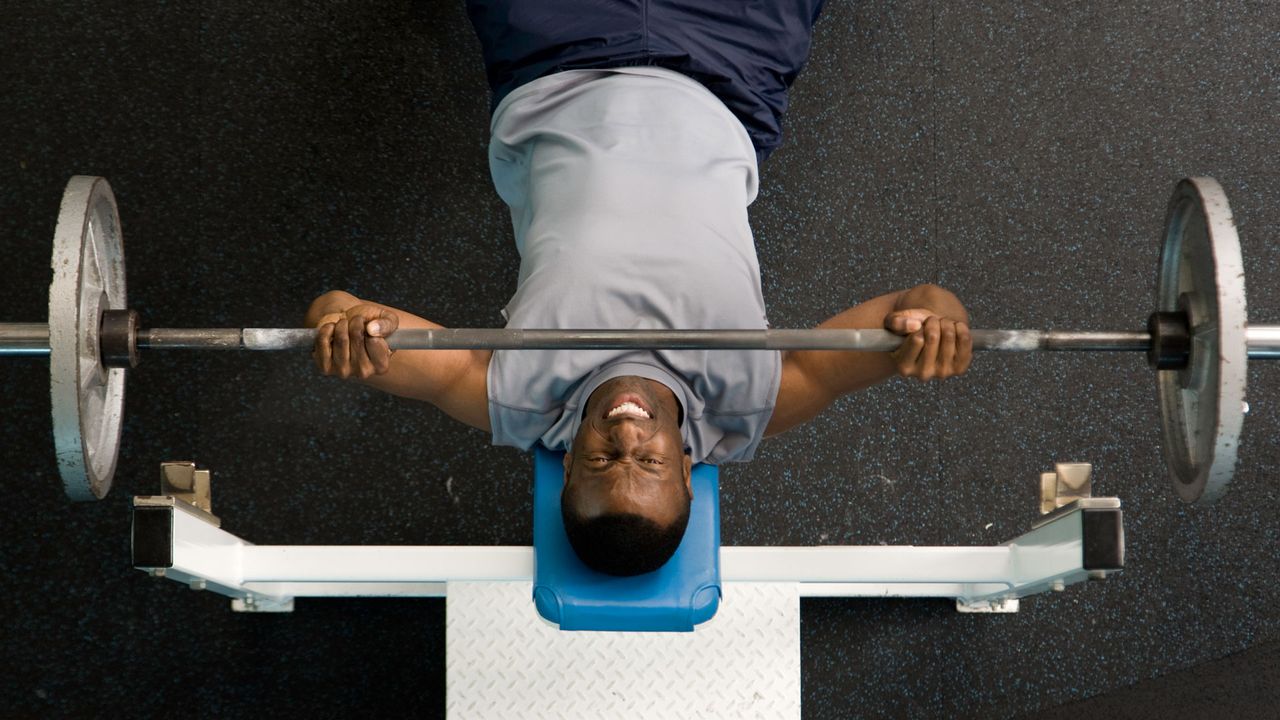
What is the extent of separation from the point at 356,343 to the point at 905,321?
643 millimetres

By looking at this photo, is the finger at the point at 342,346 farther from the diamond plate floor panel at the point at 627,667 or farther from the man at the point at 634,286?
the diamond plate floor panel at the point at 627,667

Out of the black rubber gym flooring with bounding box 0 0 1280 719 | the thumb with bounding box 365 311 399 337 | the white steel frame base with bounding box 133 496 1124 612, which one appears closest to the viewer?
the thumb with bounding box 365 311 399 337

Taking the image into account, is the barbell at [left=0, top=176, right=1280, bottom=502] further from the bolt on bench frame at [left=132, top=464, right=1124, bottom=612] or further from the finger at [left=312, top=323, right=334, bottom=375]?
the bolt on bench frame at [left=132, top=464, right=1124, bottom=612]

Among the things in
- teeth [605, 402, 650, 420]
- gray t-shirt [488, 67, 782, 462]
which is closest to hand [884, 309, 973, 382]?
gray t-shirt [488, 67, 782, 462]

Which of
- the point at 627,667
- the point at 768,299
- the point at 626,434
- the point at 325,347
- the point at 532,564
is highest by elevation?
the point at 768,299

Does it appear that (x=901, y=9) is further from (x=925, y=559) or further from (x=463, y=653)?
(x=463, y=653)

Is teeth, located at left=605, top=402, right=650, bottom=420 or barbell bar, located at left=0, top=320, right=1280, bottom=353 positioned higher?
barbell bar, located at left=0, top=320, right=1280, bottom=353

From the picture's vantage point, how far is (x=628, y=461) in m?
1.29

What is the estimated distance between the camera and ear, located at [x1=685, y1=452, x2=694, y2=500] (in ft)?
4.40

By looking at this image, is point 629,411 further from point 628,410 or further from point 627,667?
point 627,667

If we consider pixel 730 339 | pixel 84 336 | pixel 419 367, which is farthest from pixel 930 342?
pixel 84 336

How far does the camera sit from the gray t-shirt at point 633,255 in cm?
142

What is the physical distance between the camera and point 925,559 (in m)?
1.57

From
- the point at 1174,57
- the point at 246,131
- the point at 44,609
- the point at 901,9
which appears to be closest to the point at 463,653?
the point at 44,609
